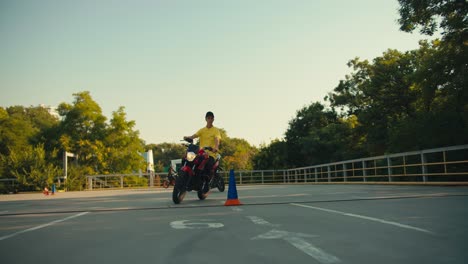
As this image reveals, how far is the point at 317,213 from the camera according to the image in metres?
6.18

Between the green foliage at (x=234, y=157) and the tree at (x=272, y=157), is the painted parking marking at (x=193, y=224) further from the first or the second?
the green foliage at (x=234, y=157)

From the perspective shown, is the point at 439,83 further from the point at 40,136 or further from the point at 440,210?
the point at 40,136

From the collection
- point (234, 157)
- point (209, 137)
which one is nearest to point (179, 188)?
point (209, 137)

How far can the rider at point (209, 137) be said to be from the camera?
987 cm

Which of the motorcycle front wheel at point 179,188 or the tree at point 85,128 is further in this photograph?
the tree at point 85,128

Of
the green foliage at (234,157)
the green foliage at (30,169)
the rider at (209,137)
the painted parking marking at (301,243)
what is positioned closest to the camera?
the painted parking marking at (301,243)

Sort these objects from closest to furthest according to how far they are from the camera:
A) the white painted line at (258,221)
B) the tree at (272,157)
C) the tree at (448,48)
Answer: the white painted line at (258,221), the tree at (448,48), the tree at (272,157)

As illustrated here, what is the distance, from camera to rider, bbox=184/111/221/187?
32.4 feet

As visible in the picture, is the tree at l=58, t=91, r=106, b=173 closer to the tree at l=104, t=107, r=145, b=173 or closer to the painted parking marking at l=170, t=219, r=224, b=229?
the tree at l=104, t=107, r=145, b=173

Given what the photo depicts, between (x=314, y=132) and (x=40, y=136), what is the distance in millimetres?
31300

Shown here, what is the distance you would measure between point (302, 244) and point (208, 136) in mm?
6500

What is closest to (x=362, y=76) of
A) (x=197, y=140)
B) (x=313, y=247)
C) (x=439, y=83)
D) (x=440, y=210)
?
(x=439, y=83)

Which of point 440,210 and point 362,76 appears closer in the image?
point 440,210

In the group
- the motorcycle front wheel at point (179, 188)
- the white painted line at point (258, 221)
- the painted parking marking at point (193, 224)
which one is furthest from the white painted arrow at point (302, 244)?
the motorcycle front wheel at point (179, 188)
